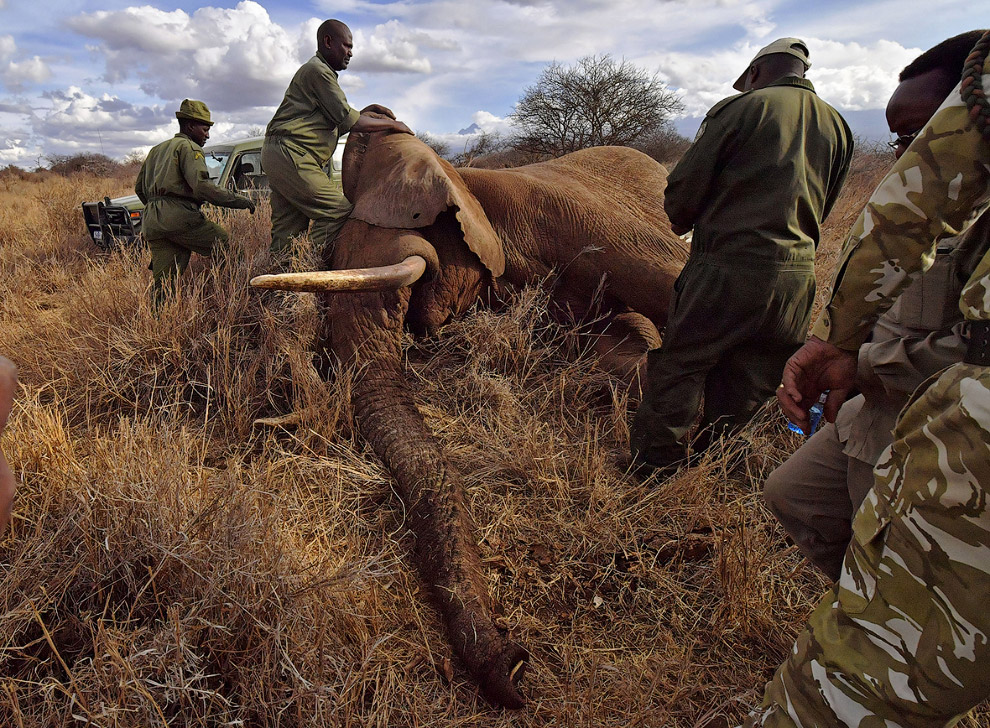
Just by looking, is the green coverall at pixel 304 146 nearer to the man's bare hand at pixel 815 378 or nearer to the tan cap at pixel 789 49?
the tan cap at pixel 789 49

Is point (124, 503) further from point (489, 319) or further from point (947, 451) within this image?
point (947, 451)

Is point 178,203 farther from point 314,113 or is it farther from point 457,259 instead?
point 457,259

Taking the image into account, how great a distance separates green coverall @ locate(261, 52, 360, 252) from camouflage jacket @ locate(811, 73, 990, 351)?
3873 millimetres

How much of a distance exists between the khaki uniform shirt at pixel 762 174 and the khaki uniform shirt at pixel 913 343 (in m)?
1.43

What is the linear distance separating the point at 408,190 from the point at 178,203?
3160 millimetres

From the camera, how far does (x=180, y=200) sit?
19.3ft

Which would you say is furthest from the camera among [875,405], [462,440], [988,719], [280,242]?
[280,242]

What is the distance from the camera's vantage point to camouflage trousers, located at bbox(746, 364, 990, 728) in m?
1.08

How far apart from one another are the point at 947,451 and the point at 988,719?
161cm

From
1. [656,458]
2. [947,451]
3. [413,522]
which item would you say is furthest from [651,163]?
[947,451]

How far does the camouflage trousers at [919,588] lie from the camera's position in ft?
3.54

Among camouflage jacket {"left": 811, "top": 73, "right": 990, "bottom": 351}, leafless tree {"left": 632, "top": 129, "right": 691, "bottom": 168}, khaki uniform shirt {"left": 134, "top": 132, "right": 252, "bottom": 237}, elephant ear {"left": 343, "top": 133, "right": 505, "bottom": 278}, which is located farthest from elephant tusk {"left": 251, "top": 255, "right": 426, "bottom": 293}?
leafless tree {"left": 632, "top": 129, "right": 691, "bottom": 168}

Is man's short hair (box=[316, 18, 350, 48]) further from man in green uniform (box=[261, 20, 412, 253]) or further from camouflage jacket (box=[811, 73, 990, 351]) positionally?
camouflage jacket (box=[811, 73, 990, 351])

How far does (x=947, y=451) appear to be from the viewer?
1.12 meters
